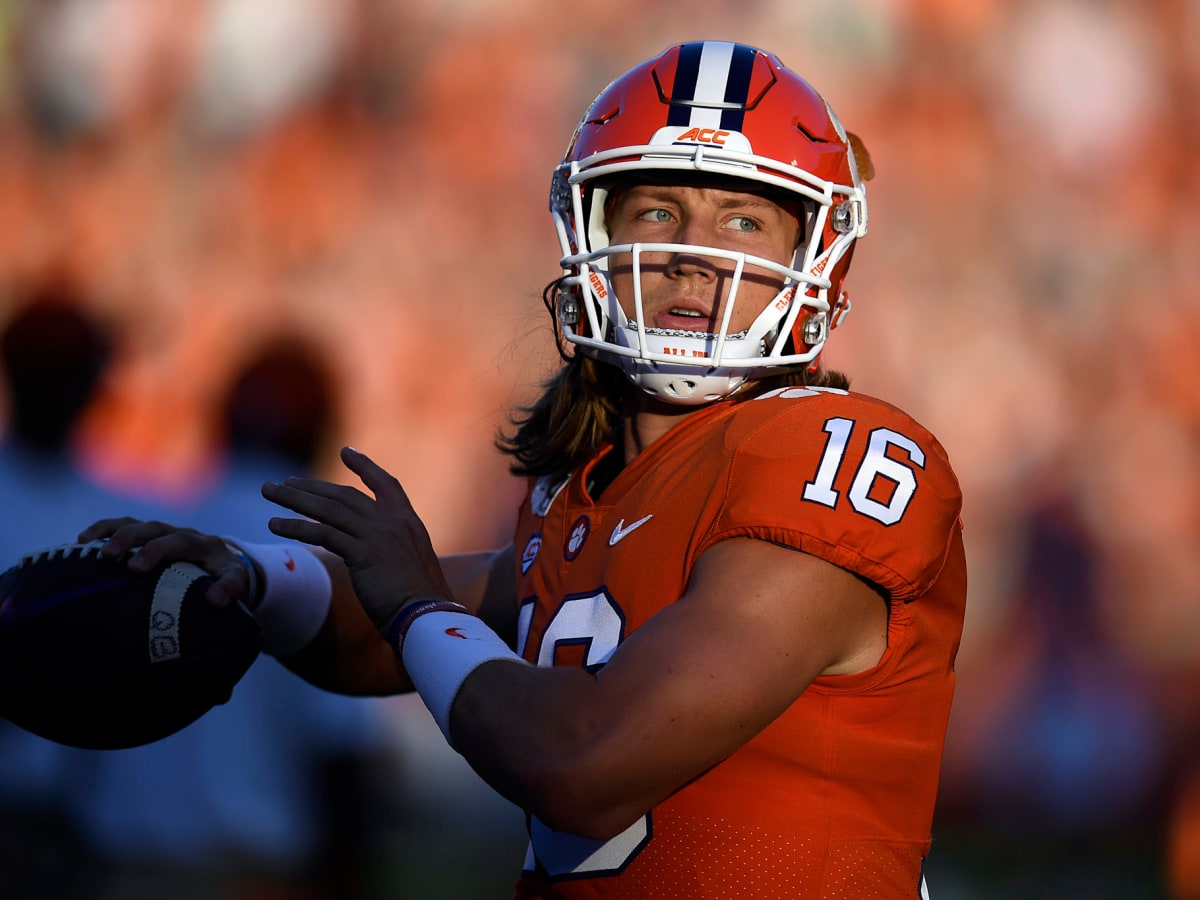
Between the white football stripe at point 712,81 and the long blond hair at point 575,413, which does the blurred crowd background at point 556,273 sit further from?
the white football stripe at point 712,81

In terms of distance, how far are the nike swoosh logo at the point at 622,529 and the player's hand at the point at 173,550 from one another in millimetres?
581

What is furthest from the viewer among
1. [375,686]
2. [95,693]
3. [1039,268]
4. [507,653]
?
[1039,268]

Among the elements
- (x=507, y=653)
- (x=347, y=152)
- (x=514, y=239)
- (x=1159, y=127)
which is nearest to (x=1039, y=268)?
(x=1159, y=127)

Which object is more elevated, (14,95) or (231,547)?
(14,95)

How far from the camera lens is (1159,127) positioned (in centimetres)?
470

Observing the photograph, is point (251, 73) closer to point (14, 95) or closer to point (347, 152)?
point (347, 152)

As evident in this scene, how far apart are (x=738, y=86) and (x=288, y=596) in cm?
109

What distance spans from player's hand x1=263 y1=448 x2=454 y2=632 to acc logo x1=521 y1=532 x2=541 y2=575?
247 mm

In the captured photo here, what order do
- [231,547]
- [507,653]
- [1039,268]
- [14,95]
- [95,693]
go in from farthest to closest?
[1039,268] → [14,95] → [231,547] → [95,693] → [507,653]

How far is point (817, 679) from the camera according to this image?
1571mm

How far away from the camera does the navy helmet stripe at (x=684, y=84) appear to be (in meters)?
1.94

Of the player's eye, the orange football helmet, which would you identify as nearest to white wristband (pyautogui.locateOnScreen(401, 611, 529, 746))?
the orange football helmet

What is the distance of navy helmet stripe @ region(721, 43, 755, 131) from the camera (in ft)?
6.32

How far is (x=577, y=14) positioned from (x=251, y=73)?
1175 millimetres
